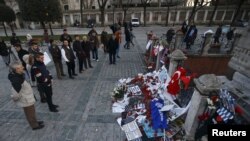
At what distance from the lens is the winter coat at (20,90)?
4137mm

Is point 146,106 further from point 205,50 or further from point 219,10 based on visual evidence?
point 219,10

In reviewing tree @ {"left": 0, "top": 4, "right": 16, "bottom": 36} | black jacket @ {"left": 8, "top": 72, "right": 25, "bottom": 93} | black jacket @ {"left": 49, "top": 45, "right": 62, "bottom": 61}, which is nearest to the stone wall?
tree @ {"left": 0, "top": 4, "right": 16, "bottom": 36}

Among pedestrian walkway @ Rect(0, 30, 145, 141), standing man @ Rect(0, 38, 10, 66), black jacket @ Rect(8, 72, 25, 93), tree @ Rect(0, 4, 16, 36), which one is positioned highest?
tree @ Rect(0, 4, 16, 36)

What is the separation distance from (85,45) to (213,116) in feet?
23.6

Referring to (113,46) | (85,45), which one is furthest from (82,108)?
(113,46)

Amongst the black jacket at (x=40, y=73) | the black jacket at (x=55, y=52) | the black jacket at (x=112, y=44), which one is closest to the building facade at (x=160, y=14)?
the black jacket at (x=112, y=44)

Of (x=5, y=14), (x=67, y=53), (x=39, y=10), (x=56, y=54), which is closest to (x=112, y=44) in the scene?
(x=67, y=53)

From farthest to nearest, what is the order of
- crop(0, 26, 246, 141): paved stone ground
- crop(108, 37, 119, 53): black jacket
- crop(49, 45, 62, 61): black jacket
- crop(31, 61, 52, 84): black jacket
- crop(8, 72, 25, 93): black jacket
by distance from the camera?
crop(108, 37, 119, 53): black jacket → crop(49, 45, 62, 61): black jacket → crop(31, 61, 52, 84): black jacket → crop(0, 26, 246, 141): paved stone ground → crop(8, 72, 25, 93): black jacket

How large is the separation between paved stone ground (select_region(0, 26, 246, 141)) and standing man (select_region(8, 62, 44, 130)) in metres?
0.53

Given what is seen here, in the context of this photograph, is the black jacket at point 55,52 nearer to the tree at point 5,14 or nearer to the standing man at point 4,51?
the standing man at point 4,51

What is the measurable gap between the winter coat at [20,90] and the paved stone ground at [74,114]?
3.54ft

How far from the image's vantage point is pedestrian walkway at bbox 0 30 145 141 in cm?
482

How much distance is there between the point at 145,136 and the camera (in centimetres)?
470

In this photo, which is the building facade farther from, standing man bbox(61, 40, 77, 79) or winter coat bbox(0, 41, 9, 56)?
standing man bbox(61, 40, 77, 79)
